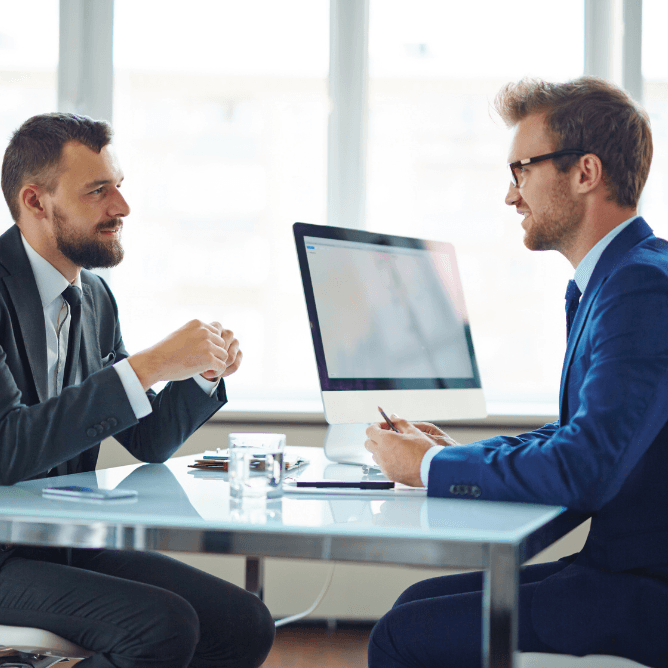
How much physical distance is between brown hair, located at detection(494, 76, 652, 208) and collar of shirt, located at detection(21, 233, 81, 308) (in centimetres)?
104

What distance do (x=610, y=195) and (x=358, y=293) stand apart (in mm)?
555

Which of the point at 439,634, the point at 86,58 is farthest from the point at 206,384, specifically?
the point at 86,58

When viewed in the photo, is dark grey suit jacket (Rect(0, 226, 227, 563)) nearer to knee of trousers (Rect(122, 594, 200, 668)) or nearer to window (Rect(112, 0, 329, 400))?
knee of trousers (Rect(122, 594, 200, 668))

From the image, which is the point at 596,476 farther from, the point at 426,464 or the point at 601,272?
the point at 601,272

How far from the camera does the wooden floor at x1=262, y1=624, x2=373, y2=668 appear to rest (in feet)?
7.82

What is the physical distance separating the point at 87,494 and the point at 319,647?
175 cm

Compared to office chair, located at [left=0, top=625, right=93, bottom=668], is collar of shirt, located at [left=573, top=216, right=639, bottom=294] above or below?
above

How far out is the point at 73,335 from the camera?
152 centimetres

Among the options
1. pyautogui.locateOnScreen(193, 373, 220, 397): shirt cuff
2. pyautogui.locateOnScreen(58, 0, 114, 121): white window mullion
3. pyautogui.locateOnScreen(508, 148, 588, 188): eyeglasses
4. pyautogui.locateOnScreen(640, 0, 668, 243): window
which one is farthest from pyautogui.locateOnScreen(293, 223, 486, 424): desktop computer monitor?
pyautogui.locateOnScreen(58, 0, 114, 121): white window mullion

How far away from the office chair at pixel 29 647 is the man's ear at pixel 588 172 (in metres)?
1.15

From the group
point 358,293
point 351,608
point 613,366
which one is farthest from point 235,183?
point 613,366

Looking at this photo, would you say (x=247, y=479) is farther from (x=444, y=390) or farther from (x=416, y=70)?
(x=416, y=70)

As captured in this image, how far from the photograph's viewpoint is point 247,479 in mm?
1068

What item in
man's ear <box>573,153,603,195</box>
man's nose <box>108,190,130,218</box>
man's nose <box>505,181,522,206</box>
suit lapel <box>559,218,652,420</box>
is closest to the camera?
suit lapel <box>559,218,652,420</box>
